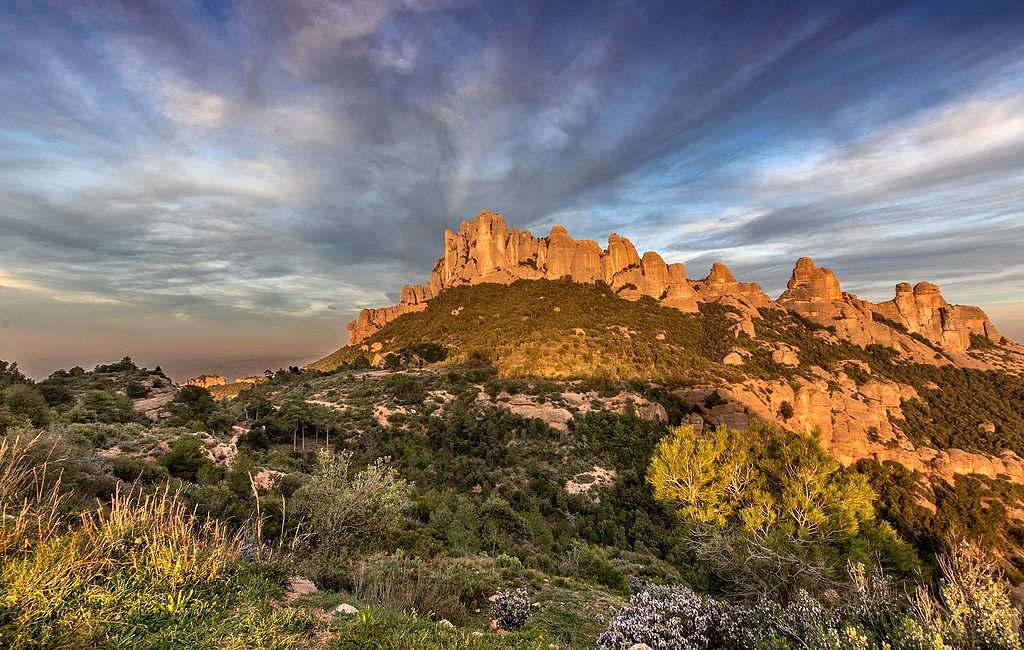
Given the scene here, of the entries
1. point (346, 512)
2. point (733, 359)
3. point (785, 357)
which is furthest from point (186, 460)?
point (785, 357)

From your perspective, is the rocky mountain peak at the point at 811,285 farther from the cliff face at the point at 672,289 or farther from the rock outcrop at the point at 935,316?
the rock outcrop at the point at 935,316

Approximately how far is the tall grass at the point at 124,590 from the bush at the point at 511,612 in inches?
186

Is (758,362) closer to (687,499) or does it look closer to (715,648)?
(687,499)

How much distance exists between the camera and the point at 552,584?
12266mm

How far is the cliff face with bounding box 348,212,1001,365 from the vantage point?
81188mm

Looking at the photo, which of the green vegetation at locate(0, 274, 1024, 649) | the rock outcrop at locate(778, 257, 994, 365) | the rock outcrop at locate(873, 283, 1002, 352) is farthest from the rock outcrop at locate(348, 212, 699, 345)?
the rock outcrop at locate(873, 283, 1002, 352)

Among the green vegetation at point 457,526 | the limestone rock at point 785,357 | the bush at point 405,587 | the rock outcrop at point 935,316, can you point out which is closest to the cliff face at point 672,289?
the rock outcrop at point 935,316

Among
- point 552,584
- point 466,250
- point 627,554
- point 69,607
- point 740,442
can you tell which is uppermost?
point 466,250

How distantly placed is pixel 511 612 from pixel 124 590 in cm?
691

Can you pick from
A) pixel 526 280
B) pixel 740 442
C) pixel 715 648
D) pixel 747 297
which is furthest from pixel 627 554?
pixel 747 297

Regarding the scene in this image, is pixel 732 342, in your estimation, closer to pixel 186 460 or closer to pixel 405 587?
pixel 405 587

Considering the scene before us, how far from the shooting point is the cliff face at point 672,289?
81188 mm

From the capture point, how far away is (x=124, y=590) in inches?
207

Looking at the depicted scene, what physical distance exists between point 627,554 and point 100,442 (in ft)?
75.4
